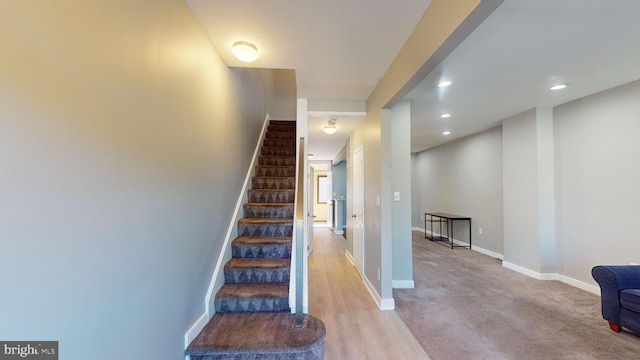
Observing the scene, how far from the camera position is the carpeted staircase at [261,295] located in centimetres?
200

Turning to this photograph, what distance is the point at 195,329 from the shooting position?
2.09 metres

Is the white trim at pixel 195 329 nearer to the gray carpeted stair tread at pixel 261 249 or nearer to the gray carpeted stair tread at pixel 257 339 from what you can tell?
the gray carpeted stair tread at pixel 257 339

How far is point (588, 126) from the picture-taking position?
12.4 feet

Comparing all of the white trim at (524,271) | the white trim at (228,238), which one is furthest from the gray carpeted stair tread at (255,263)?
the white trim at (524,271)

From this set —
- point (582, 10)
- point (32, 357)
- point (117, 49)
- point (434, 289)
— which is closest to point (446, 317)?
point (434, 289)

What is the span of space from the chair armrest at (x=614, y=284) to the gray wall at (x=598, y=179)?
0.94m

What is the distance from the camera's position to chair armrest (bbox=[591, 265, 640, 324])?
2.58 metres

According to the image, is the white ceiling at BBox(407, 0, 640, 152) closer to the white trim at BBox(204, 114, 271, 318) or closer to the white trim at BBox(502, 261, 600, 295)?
the white trim at BBox(204, 114, 271, 318)

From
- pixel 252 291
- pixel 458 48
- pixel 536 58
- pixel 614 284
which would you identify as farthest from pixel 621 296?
pixel 252 291

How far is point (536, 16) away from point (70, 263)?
10.3 ft

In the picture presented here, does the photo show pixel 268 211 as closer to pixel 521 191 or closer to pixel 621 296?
pixel 621 296

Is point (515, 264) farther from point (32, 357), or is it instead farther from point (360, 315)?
point (32, 357)

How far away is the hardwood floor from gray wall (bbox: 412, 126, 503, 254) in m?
3.32

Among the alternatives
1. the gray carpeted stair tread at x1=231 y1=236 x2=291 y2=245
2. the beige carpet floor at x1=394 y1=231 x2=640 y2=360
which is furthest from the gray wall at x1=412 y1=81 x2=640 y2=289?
the gray carpeted stair tread at x1=231 y1=236 x2=291 y2=245
